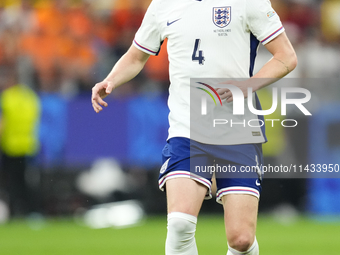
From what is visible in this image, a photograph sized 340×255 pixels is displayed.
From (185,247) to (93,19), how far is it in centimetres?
714

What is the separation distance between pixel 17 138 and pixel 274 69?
20.4 feet

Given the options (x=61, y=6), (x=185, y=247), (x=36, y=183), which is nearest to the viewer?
(x=185, y=247)

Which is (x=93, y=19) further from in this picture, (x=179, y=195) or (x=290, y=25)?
(x=179, y=195)

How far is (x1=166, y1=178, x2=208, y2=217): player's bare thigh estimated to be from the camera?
3871mm

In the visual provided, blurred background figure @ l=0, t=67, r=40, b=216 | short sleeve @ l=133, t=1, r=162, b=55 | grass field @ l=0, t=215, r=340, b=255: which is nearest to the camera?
short sleeve @ l=133, t=1, r=162, b=55

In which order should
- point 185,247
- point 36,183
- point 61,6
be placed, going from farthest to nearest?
1. point 61,6
2. point 36,183
3. point 185,247

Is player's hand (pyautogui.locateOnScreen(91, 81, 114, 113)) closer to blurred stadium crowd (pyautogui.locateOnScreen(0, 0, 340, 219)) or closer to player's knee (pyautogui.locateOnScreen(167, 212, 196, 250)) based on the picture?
player's knee (pyautogui.locateOnScreen(167, 212, 196, 250))

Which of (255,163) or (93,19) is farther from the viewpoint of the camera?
(93,19)

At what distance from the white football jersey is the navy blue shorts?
68 millimetres

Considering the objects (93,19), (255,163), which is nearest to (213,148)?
(255,163)

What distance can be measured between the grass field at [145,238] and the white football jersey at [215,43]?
2845 mm

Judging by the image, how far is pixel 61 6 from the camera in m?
10.4

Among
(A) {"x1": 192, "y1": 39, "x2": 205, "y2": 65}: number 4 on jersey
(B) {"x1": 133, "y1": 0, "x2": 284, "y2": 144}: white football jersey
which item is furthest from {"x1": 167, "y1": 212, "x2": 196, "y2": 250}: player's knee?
(A) {"x1": 192, "y1": 39, "x2": 205, "y2": 65}: number 4 on jersey

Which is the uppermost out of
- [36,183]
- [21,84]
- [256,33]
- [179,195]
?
[256,33]
